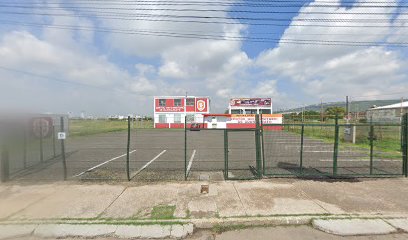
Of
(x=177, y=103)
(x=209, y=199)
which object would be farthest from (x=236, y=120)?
(x=209, y=199)

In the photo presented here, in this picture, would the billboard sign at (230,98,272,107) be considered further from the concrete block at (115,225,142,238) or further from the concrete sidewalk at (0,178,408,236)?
the concrete block at (115,225,142,238)

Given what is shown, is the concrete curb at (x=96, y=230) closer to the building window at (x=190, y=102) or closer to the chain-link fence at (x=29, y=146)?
the chain-link fence at (x=29, y=146)

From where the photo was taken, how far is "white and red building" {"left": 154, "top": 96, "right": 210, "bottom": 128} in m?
43.4

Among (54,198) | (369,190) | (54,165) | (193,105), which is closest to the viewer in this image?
(54,198)

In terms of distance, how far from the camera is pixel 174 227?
15.2 feet

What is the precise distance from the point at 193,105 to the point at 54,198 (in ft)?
125

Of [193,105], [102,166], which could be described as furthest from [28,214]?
[193,105]

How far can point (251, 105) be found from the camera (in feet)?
138

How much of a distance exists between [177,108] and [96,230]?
3955 centimetres

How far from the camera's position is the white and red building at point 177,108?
1708 inches

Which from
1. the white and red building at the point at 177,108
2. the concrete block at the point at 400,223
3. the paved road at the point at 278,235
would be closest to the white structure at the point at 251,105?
the white and red building at the point at 177,108

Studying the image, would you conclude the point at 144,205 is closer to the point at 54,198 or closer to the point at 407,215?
the point at 54,198

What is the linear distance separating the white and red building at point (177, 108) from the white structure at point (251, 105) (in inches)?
191

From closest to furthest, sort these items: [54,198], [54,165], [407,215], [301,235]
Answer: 1. [301,235]
2. [407,215]
3. [54,198]
4. [54,165]
